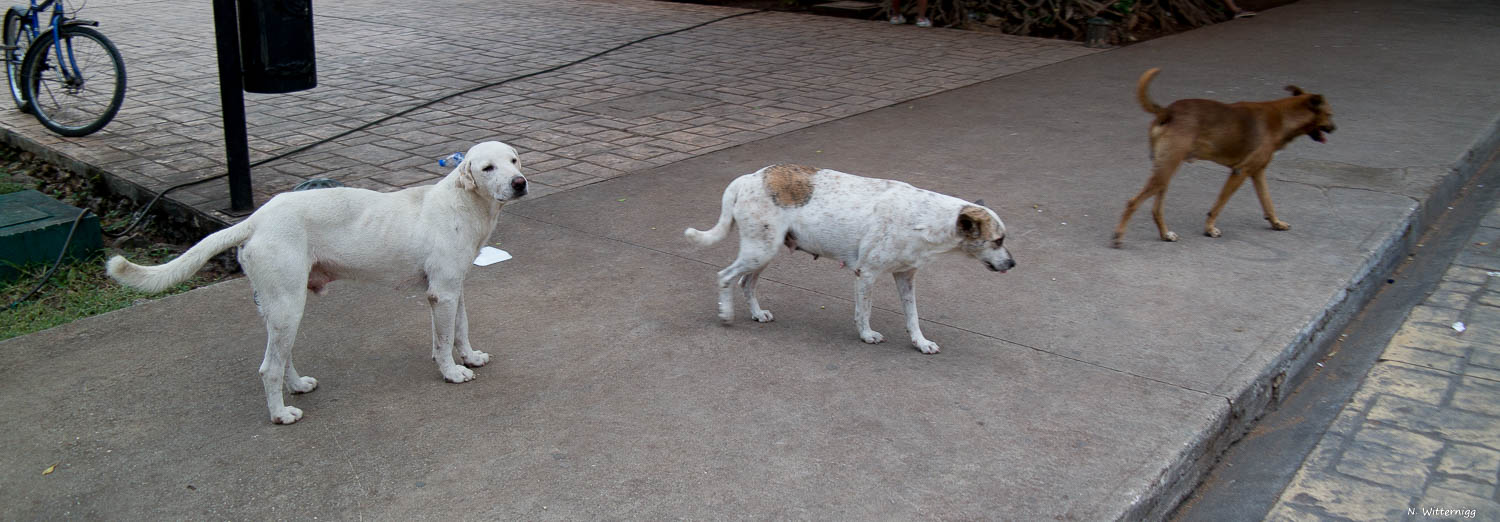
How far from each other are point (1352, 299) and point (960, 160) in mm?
2834

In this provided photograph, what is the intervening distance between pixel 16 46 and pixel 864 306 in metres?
7.77

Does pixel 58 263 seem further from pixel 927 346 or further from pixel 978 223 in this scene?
pixel 978 223

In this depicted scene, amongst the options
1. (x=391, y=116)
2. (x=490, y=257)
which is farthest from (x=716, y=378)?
(x=391, y=116)

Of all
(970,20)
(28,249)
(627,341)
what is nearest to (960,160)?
(627,341)

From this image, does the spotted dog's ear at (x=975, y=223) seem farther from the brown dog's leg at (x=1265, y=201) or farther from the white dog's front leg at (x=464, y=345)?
the brown dog's leg at (x=1265, y=201)

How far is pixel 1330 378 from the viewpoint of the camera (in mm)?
4785

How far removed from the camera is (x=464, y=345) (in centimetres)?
423

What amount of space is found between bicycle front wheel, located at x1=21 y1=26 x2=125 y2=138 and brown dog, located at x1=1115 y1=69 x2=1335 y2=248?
7440mm

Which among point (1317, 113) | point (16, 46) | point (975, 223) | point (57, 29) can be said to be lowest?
point (16, 46)

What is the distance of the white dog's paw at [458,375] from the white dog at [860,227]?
113cm

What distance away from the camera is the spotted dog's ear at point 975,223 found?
13.7ft

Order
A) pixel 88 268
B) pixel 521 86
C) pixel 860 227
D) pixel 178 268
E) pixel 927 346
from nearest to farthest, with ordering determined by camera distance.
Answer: pixel 178 268 → pixel 860 227 → pixel 927 346 → pixel 88 268 → pixel 521 86

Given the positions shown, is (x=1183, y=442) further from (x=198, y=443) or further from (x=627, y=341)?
(x=198, y=443)

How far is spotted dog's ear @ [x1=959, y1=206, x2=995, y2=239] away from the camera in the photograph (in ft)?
13.7
